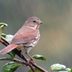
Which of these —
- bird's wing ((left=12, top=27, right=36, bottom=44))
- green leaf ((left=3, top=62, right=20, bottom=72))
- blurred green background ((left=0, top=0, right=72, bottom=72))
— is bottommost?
green leaf ((left=3, top=62, right=20, bottom=72))

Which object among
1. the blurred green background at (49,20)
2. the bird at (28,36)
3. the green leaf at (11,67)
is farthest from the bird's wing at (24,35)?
the blurred green background at (49,20)

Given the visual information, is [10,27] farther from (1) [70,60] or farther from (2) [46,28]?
(1) [70,60]

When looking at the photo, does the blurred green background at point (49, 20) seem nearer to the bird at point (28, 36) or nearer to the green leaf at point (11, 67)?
the bird at point (28, 36)

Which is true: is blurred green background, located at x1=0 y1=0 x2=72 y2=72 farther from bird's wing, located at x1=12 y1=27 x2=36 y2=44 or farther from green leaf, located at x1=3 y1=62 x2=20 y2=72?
green leaf, located at x1=3 y1=62 x2=20 y2=72

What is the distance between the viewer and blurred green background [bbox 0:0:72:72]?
5.11 metres

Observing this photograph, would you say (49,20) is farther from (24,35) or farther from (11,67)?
(11,67)

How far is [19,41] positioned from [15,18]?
12.0 feet

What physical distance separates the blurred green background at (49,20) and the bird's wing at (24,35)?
234 centimetres

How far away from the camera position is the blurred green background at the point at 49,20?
511cm

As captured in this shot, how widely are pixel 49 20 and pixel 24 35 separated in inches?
139

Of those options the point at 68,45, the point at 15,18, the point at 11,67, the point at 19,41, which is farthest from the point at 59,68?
the point at 15,18

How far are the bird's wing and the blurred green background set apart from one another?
7.68 ft

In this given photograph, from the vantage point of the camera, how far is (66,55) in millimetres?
5297

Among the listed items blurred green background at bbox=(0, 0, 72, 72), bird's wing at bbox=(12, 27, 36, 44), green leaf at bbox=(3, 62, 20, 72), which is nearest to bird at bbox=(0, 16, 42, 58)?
bird's wing at bbox=(12, 27, 36, 44)
